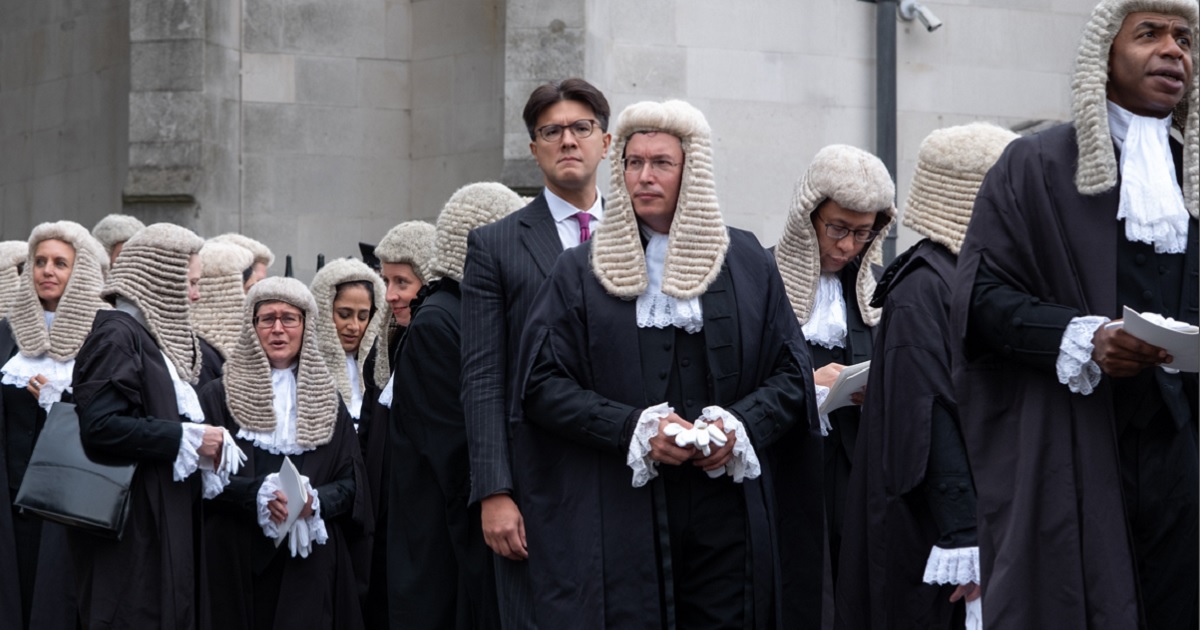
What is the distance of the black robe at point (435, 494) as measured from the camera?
7.04m

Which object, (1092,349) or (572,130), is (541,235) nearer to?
(572,130)

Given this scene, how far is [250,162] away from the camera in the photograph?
14.1 metres

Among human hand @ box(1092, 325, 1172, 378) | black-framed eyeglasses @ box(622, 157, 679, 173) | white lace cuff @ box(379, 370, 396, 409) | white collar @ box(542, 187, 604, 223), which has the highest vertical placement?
black-framed eyeglasses @ box(622, 157, 679, 173)

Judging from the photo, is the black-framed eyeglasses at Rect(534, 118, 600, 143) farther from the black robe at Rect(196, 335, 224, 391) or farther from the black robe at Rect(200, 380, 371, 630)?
the black robe at Rect(196, 335, 224, 391)

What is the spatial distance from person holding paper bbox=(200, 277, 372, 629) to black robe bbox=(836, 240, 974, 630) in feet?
9.26

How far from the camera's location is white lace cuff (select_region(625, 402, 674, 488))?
5.56m

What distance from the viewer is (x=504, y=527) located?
5961 mm

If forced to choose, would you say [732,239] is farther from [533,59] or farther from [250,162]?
[250,162]

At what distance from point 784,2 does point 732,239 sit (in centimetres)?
778

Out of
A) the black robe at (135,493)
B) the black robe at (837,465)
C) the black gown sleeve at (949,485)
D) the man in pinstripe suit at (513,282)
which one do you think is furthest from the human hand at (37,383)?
the black gown sleeve at (949,485)

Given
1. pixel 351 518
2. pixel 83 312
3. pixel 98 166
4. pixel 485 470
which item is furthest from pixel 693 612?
pixel 98 166

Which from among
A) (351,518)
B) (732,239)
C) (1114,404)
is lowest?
(351,518)

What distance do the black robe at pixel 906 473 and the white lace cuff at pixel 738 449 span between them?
0.51 metres

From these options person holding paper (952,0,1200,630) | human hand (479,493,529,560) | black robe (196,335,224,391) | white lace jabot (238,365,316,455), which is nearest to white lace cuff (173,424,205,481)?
white lace jabot (238,365,316,455)
